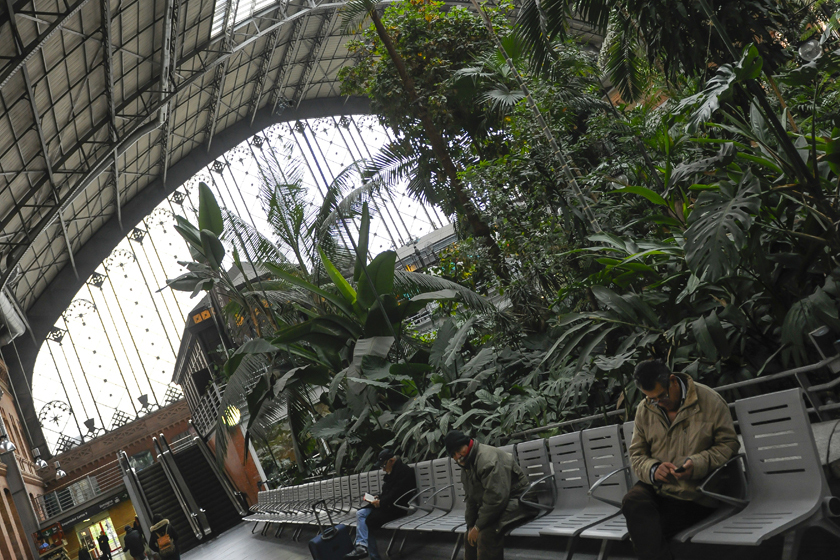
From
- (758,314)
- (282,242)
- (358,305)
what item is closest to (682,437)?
(758,314)

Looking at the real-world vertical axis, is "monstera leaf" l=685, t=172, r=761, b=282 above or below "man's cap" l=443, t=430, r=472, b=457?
above

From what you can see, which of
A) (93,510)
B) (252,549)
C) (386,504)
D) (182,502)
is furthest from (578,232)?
(93,510)

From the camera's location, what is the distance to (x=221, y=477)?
58.7 feet

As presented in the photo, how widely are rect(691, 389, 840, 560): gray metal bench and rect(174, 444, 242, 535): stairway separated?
14977 millimetres

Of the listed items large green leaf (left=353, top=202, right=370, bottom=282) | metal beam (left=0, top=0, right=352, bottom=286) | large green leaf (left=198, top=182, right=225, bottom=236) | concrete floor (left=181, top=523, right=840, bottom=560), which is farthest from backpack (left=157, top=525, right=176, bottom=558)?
metal beam (left=0, top=0, right=352, bottom=286)

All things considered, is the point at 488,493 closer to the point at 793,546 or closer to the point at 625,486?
the point at 625,486

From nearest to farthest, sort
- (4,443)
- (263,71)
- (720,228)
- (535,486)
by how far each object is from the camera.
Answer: (720,228) → (535,486) → (4,443) → (263,71)

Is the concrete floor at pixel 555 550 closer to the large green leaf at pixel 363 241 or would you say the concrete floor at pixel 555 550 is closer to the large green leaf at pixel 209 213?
the large green leaf at pixel 363 241

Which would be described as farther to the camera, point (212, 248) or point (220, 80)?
point (220, 80)

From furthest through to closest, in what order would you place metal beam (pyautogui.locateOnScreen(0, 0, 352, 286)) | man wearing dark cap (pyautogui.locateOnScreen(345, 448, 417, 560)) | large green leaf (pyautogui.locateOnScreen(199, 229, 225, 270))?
metal beam (pyautogui.locateOnScreen(0, 0, 352, 286)), large green leaf (pyautogui.locateOnScreen(199, 229, 225, 270)), man wearing dark cap (pyautogui.locateOnScreen(345, 448, 417, 560))

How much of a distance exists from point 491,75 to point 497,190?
1.63 meters

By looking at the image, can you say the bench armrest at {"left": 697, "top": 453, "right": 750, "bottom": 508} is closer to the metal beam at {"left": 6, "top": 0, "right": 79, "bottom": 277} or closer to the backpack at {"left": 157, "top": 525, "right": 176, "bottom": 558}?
the backpack at {"left": 157, "top": 525, "right": 176, "bottom": 558}

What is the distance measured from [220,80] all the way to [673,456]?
26126 mm

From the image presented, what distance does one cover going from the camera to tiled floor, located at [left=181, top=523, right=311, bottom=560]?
804cm
